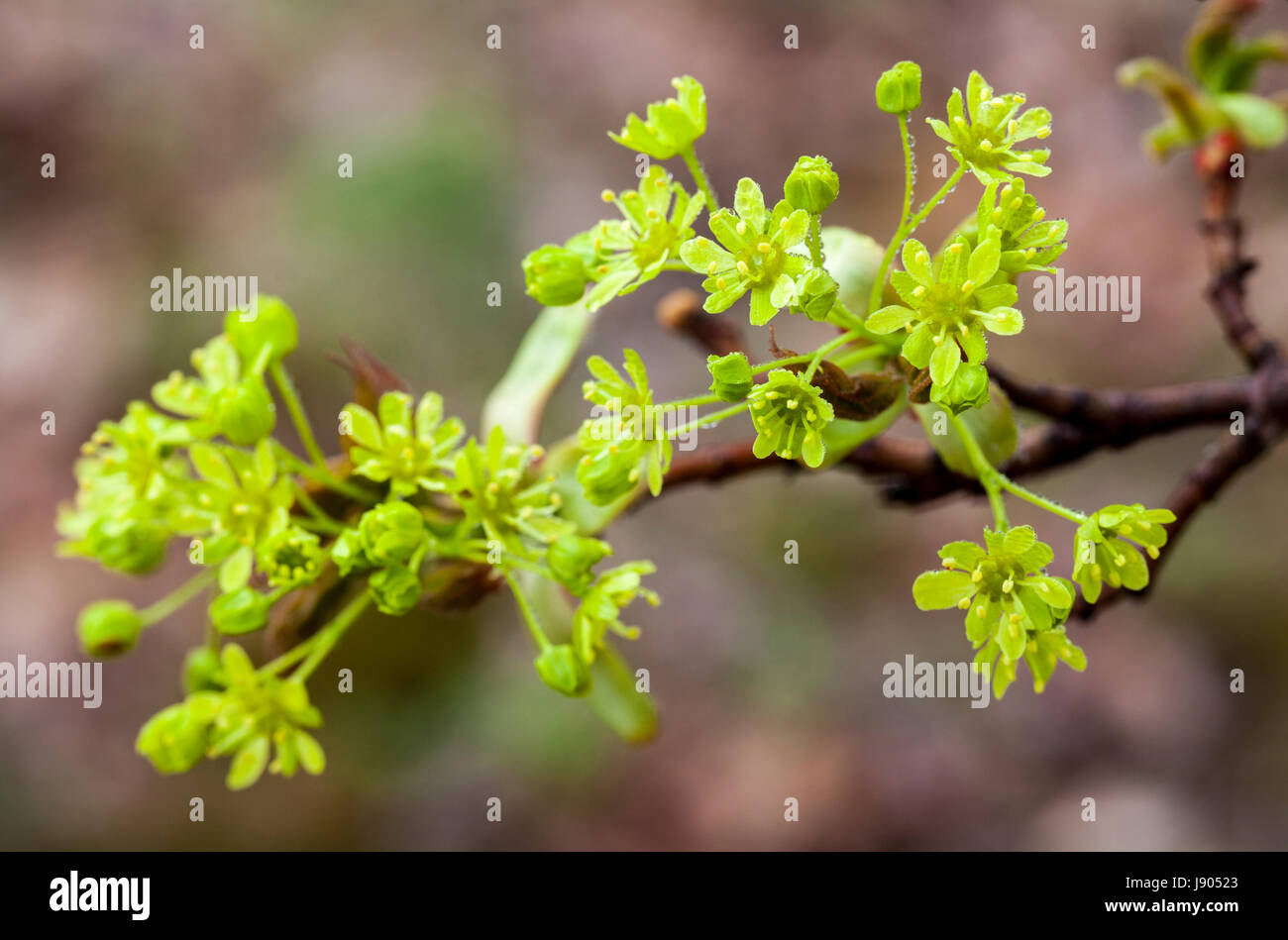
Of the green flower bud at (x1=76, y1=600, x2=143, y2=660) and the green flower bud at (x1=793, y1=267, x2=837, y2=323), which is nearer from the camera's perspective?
the green flower bud at (x1=793, y1=267, x2=837, y2=323)

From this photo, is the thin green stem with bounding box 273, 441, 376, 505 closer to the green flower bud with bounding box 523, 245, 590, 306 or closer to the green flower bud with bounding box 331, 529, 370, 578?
the green flower bud with bounding box 331, 529, 370, 578

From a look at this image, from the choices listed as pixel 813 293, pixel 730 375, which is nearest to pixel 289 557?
pixel 730 375

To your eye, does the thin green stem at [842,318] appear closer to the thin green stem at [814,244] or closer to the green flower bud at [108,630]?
the thin green stem at [814,244]

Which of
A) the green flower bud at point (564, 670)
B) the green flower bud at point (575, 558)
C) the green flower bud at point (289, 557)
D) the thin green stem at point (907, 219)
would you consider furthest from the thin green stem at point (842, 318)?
the green flower bud at point (289, 557)

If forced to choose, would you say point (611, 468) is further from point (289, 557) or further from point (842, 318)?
point (289, 557)

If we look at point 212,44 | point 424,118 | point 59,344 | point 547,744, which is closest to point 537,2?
point 424,118

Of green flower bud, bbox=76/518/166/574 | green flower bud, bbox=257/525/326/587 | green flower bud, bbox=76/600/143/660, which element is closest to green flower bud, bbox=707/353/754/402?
green flower bud, bbox=257/525/326/587
